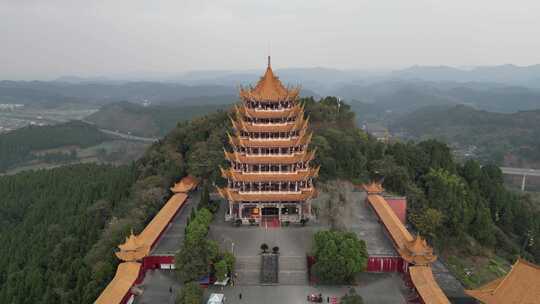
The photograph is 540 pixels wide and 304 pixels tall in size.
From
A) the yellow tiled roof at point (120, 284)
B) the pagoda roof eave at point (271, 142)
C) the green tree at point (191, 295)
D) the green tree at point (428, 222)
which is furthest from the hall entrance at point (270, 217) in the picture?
the green tree at point (428, 222)

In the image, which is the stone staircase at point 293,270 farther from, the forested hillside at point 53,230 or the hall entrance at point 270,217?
the forested hillside at point 53,230

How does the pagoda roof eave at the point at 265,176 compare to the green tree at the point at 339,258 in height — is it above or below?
above

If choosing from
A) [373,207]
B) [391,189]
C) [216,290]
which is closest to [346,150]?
[391,189]

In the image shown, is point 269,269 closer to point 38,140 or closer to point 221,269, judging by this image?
point 221,269

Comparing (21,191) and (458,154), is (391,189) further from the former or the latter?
(458,154)

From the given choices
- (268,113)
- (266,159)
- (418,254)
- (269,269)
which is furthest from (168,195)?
(418,254)

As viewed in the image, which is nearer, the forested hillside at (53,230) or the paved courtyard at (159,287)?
the paved courtyard at (159,287)
